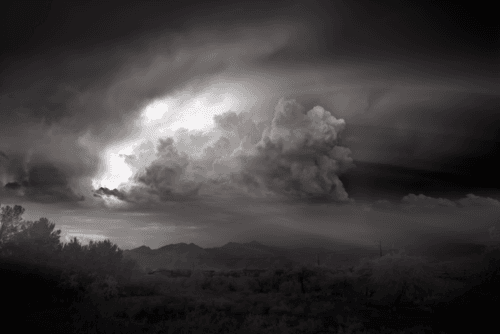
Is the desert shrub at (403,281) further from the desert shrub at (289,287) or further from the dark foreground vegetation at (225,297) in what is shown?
the desert shrub at (289,287)

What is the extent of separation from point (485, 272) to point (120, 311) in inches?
1507

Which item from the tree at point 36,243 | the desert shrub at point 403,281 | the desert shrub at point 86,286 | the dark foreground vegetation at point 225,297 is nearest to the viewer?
the dark foreground vegetation at point 225,297

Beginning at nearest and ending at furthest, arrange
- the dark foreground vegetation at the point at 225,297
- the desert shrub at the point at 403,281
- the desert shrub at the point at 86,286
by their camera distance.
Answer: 1. the dark foreground vegetation at the point at 225,297
2. the desert shrub at the point at 86,286
3. the desert shrub at the point at 403,281

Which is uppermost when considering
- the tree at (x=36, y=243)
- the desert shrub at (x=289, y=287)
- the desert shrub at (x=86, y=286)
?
the tree at (x=36, y=243)

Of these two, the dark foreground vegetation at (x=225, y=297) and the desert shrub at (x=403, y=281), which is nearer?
the dark foreground vegetation at (x=225, y=297)

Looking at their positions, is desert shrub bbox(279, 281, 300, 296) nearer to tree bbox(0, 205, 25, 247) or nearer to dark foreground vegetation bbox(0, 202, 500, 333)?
dark foreground vegetation bbox(0, 202, 500, 333)

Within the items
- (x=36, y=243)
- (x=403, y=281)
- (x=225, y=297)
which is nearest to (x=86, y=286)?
(x=225, y=297)

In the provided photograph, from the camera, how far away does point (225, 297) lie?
53125mm

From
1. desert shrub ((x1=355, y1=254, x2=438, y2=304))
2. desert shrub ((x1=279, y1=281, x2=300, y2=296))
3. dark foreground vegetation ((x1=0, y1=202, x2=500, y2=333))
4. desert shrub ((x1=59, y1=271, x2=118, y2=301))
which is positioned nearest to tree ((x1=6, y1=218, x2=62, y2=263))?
dark foreground vegetation ((x1=0, y1=202, x2=500, y2=333))

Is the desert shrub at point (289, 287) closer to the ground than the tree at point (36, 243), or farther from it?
closer to the ground

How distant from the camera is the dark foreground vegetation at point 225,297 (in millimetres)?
26516

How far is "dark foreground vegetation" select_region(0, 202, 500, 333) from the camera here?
26.5 meters

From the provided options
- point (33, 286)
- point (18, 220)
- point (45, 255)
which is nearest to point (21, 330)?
point (33, 286)

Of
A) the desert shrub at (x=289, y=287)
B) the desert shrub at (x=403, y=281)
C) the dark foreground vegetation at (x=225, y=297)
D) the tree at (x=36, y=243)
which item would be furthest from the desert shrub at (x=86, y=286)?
the desert shrub at (x=403, y=281)
